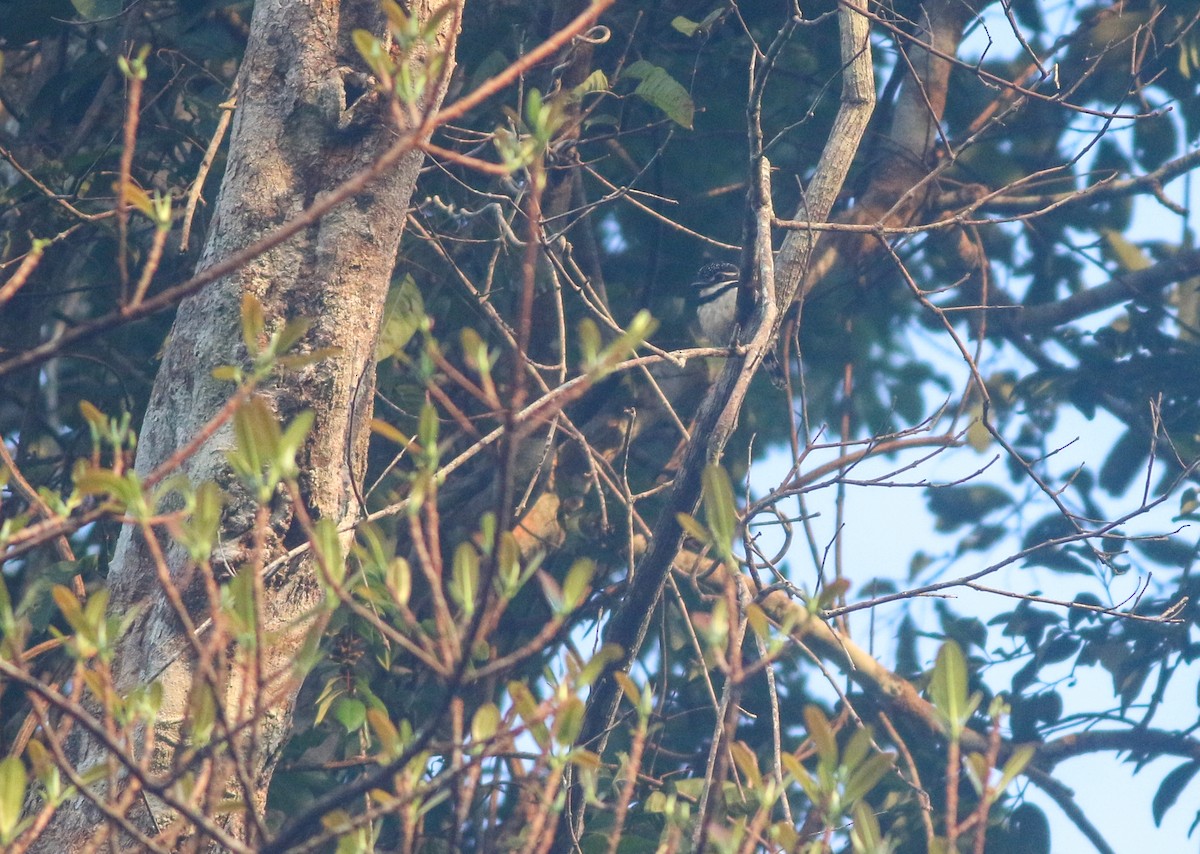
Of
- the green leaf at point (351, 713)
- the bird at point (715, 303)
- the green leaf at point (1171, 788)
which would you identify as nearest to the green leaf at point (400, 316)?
the green leaf at point (351, 713)

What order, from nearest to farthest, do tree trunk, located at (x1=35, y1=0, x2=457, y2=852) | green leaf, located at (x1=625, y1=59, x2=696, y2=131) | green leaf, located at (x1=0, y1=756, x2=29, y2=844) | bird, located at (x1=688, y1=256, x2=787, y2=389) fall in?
green leaf, located at (x1=0, y1=756, x2=29, y2=844)
tree trunk, located at (x1=35, y1=0, x2=457, y2=852)
green leaf, located at (x1=625, y1=59, x2=696, y2=131)
bird, located at (x1=688, y1=256, x2=787, y2=389)

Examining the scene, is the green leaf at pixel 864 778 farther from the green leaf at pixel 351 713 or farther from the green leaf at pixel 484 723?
the green leaf at pixel 351 713

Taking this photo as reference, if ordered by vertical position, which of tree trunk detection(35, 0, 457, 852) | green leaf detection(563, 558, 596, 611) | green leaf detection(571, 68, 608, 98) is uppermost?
green leaf detection(571, 68, 608, 98)

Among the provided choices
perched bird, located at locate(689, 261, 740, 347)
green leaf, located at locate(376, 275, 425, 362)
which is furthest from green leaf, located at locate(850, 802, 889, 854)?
perched bird, located at locate(689, 261, 740, 347)

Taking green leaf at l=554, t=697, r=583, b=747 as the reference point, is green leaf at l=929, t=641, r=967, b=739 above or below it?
above

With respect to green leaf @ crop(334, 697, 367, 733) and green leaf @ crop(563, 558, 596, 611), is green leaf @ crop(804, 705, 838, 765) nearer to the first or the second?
green leaf @ crop(563, 558, 596, 611)

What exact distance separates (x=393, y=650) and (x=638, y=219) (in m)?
1.65

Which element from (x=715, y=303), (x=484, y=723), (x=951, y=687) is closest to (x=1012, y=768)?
(x=951, y=687)

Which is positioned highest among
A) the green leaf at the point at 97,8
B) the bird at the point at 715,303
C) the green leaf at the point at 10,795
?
the bird at the point at 715,303

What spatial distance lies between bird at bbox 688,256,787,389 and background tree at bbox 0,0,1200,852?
0.07 m

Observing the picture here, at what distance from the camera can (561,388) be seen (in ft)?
4.87

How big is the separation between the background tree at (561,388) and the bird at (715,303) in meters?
0.07

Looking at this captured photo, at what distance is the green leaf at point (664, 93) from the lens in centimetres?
290

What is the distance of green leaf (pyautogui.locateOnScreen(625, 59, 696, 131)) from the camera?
114 inches
